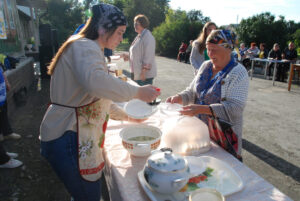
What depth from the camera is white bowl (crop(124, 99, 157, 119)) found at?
171 centimetres

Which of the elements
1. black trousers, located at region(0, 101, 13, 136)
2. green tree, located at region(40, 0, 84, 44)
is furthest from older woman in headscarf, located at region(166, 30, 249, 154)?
green tree, located at region(40, 0, 84, 44)

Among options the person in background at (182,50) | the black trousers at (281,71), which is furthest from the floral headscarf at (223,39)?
the person in background at (182,50)

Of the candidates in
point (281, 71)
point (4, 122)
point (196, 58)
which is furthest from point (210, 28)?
point (281, 71)

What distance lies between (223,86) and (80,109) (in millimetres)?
1045

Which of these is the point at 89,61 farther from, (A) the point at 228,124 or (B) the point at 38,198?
(B) the point at 38,198

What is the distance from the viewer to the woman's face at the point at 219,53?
1657 millimetres

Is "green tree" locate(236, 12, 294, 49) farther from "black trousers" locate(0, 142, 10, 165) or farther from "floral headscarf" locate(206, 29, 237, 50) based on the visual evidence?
"black trousers" locate(0, 142, 10, 165)

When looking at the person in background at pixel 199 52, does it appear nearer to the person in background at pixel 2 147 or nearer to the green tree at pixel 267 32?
the person in background at pixel 2 147

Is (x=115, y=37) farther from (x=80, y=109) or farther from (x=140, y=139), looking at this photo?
(x=140, y=139)

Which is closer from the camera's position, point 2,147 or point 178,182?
point 178,182

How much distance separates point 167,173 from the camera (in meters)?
0.95

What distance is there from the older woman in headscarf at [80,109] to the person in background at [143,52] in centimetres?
243

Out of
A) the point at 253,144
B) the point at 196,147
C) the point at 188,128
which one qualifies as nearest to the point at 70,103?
the point at 188,128

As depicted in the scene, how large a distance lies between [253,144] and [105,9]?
10.8 ft
